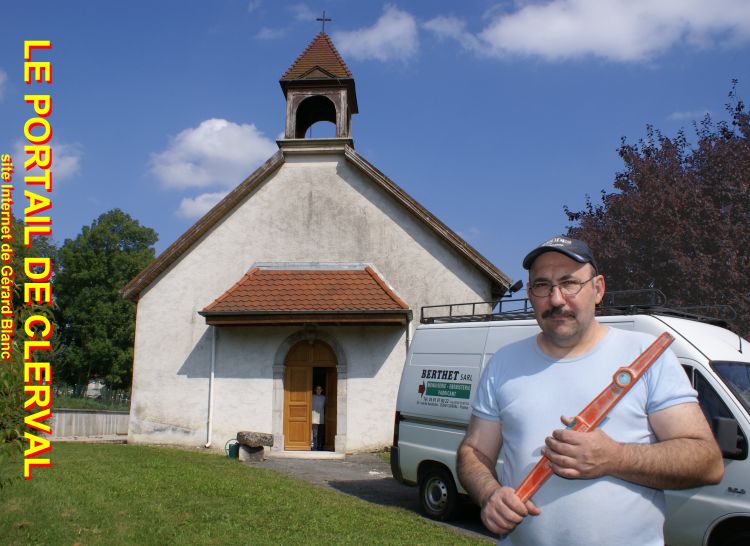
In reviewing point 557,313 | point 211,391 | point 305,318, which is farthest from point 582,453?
point 211,391

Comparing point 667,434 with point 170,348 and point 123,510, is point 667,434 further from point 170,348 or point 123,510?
point 170,348

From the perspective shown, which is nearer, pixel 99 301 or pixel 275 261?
pixel 275 261

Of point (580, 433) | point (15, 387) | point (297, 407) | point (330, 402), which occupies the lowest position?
point (297, 407)

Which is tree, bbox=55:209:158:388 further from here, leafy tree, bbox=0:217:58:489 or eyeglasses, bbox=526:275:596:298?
eyeglasses, bbox=526:275:596:298

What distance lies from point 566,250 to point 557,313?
0.25 metres

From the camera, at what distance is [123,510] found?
7797mm

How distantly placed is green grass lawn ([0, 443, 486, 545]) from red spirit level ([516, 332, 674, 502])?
16.5 feet

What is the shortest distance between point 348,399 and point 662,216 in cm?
1433

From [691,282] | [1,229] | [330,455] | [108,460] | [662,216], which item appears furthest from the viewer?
[662,216]

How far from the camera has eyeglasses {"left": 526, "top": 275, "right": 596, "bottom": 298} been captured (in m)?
2.47

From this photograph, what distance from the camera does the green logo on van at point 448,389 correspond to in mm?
8516

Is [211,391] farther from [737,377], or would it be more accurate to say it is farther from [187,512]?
[737,377]

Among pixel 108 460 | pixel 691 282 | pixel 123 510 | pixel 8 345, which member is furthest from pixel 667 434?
pixel 691 282

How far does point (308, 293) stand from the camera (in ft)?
52.7
